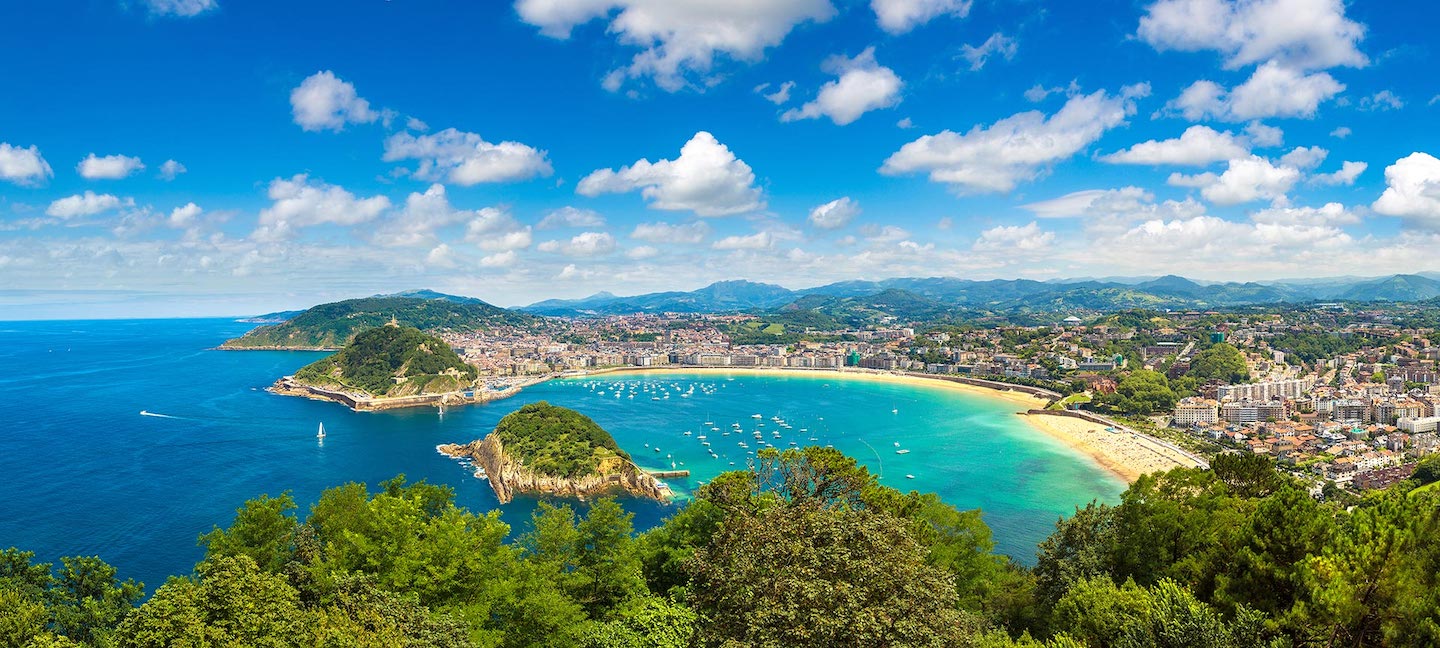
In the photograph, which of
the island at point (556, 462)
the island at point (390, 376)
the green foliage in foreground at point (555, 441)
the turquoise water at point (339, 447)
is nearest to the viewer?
the turquoise water at point (339, 447)

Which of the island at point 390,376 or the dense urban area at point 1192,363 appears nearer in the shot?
the dense urban area at point 1192,363

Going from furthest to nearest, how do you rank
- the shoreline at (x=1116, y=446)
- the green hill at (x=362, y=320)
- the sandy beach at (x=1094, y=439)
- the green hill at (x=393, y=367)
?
1. the green hill at (x=362, y=320)
2. the green hill at (x=393, y=367)
3. the sandy beach at (x=1094, y=439)
4. the shoreline at (x=1116, y=446)

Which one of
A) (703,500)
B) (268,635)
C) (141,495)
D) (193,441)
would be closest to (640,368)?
(193,441)

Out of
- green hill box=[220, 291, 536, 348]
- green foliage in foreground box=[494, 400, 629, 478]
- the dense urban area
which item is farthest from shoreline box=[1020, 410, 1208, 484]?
green hill box=[220, 291, 536, 348]

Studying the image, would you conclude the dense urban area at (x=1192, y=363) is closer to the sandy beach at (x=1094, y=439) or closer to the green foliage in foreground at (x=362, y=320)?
the sandy beach at (x=1094, y=439)

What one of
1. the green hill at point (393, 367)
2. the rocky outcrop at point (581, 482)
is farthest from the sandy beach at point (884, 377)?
the rocky outcrop at point (581, 482)

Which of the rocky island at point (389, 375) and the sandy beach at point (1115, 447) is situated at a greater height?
the rocky island at point (389, 375)

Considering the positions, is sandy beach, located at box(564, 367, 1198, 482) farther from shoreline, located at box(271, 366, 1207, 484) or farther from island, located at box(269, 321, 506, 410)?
island, located at box(269, 321, 506, 410)

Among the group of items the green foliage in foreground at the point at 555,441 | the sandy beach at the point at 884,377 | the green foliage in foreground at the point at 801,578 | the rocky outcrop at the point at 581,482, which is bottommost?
the sandy beach at the point at 884,377
